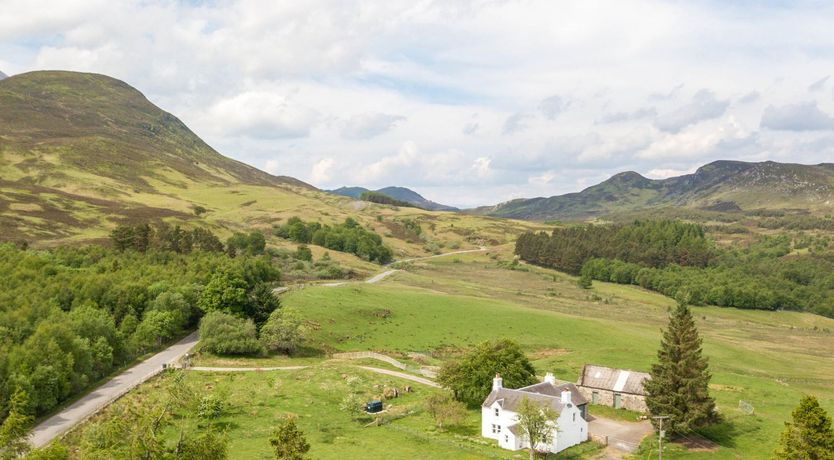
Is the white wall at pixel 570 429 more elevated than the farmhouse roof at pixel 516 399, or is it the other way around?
the farmhouse roof at pixel 516 399

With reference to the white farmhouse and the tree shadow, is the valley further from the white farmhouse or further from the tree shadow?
the white farmhouse

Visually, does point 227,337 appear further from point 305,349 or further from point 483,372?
point 483,372

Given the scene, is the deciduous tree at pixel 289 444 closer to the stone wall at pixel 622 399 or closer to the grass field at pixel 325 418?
the grass field at pixel 325 418

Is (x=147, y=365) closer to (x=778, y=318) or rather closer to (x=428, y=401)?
(x=428, y=401)

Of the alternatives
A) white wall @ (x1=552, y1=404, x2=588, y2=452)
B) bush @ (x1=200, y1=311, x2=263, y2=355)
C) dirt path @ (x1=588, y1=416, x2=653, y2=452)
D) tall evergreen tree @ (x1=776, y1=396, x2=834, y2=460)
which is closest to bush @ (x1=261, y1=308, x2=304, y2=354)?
bush @ (x1=200, y1=311, x2=263, y2=355)

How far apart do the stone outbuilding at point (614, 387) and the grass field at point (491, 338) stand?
1.87 metres

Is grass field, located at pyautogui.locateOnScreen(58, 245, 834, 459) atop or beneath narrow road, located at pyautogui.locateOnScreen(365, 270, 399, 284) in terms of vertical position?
beneath

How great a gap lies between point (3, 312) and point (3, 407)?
2008 centimetres

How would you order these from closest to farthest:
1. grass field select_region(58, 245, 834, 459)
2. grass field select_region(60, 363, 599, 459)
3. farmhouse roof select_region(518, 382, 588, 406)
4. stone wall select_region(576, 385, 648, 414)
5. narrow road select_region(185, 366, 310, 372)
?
1. grass field select_region(60, 363, 599, 459)
2. grass field select_region(58, 245, 834, 459)
3. farmhouse roof select_region(518, 382, 588, 406)
4. stone wall select_region(576, 385, 648, 414)
5. narrow road select_region(185, 366, 310, 372)

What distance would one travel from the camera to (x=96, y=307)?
78.9 meters

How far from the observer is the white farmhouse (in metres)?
51.6

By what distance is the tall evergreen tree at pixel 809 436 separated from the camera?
41.2 metres

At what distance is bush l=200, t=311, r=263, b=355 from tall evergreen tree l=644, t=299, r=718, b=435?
1917 inches

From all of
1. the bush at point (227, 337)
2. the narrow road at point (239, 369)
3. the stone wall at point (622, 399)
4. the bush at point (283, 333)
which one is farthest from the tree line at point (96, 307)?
the stone wall at point (622, 399)
